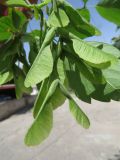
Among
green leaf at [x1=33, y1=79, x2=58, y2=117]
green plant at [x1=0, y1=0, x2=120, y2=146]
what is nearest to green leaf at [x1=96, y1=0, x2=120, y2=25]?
green plant at [x1=0, y1=0, x2=120, y2=146]

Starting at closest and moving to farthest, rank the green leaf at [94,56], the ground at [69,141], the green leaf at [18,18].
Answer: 1. the green leaf at [94,56]
2. the green leaf at [18,18]
3. the ground at [69,141]

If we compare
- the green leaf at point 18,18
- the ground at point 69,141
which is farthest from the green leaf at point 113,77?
the ground at point 69,141

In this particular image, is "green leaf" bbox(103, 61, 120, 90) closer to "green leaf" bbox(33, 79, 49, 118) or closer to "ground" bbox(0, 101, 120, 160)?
"green leaf" bbox(33, 79, 49, 118)

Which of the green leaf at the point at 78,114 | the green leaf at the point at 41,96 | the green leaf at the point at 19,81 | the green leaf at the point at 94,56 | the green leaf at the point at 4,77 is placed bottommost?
the green leaf at the point at 19,81

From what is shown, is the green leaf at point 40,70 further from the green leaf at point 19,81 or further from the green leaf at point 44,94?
the green leaf at point 19,81

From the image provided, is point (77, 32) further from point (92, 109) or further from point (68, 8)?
point (92, 109)

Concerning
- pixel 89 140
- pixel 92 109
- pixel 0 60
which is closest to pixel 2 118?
pixel 92 109
